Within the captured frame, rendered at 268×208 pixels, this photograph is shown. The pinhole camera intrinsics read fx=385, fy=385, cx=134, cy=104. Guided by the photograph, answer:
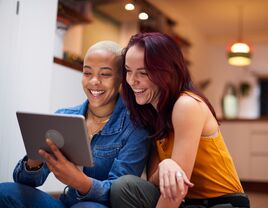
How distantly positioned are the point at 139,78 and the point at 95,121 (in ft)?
0.87

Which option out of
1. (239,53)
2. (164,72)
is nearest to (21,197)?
(164,72)

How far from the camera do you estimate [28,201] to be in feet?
3.67

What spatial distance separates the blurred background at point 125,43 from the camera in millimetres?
1838

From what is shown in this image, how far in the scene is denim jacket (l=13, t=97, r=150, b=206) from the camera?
3.72 ft

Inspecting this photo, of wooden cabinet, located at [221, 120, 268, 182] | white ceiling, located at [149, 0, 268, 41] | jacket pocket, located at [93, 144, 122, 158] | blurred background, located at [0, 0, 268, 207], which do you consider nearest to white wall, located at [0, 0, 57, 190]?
blurred background, located at [0, 0, 268, 207]

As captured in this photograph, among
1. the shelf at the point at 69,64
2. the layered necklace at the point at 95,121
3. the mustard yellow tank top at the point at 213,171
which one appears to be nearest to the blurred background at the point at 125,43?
the shelf at the point at 69,64

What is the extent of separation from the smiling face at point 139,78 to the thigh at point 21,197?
41 centimetres

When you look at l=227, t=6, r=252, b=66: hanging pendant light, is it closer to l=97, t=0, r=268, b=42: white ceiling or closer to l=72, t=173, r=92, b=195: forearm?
l=97, t=0, r=268, b=42: white ceiling

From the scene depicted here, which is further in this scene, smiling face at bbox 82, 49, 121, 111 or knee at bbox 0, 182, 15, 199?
smiling face at bbox 82, 49, 121, 111

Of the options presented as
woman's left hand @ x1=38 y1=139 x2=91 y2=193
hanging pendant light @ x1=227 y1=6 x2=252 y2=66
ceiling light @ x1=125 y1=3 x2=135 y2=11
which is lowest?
woman's left hand @ x1=38 y1=139 x2=91 y2=193

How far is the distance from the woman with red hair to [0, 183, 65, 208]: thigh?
0.78 ft

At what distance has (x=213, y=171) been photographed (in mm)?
1107

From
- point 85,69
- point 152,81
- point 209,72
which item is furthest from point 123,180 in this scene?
point 209,72

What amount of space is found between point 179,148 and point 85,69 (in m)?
0.44
